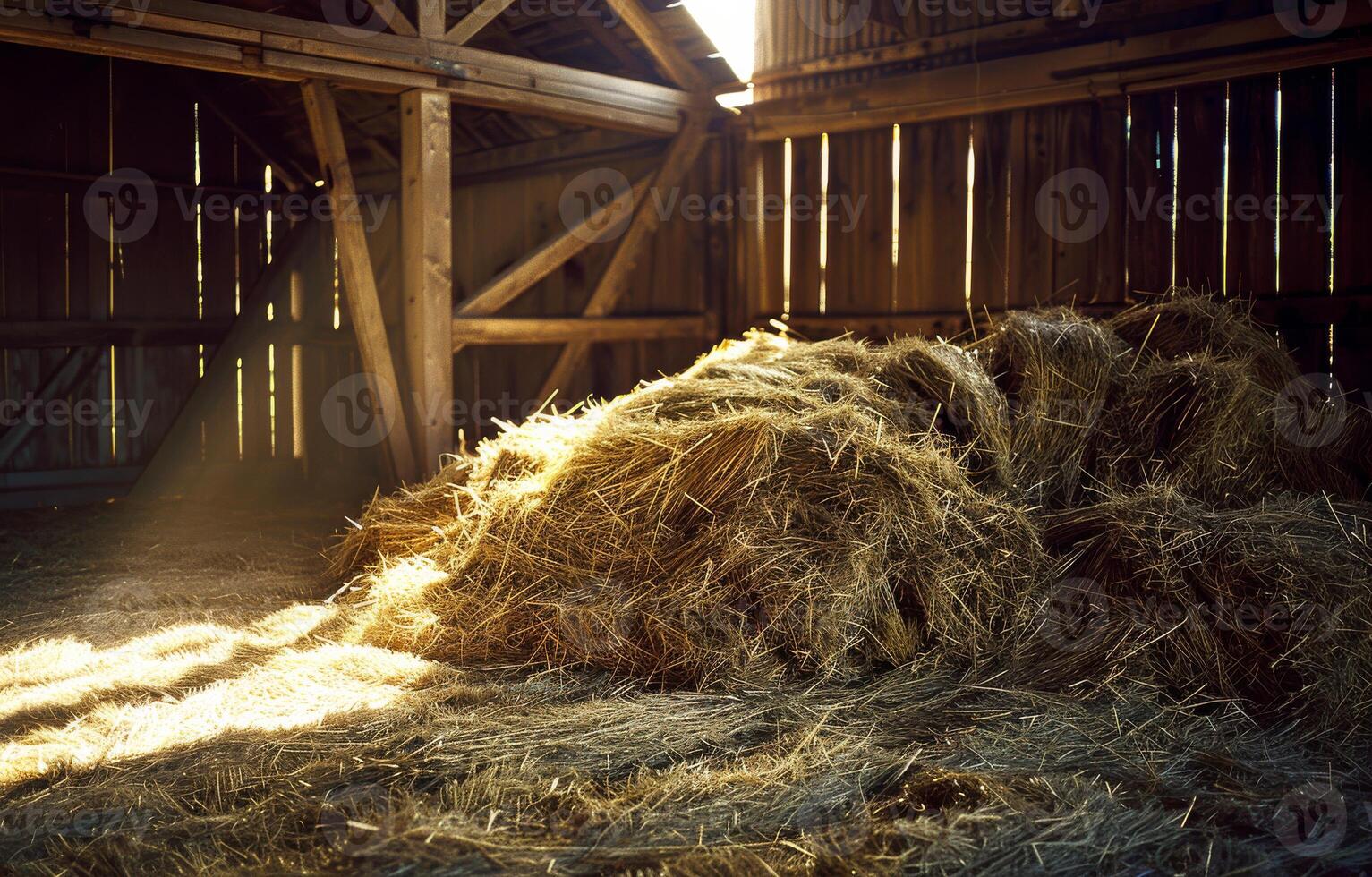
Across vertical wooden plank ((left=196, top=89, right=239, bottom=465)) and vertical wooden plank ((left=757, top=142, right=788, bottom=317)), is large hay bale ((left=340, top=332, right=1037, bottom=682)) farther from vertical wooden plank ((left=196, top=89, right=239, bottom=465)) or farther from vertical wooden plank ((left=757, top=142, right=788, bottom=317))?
vertical wooden plank ((left=196, top=89, right=239, bottom=465))

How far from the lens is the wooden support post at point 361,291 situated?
6.44 m

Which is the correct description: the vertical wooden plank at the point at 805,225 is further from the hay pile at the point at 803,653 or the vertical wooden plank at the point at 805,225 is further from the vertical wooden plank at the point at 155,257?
the vertical wooden plank at the point at 155,257

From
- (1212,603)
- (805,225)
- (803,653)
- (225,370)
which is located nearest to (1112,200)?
(805,225)

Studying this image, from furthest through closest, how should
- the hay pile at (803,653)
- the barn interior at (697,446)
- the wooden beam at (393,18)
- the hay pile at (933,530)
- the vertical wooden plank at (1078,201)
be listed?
the vertical wooden plank at (1078,201), the wooden beam at (393,18), the hay pile at (933,530), the barn interior at (697,446), the hay pile at (803,653)

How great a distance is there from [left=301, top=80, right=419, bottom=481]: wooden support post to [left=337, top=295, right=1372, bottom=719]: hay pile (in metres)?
1.55

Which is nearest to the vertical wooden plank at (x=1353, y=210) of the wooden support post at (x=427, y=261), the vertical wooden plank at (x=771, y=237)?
the vertical wooden plank at (x=771, y=237)

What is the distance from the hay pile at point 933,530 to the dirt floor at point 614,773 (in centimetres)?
17

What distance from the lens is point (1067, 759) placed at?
3.22m

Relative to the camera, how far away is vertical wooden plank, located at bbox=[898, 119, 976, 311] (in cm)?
711

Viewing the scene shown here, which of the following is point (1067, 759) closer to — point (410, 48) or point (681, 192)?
point (410, 48)

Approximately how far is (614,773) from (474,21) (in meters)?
4.82

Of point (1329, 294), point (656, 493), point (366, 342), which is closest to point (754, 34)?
point (366, 342)

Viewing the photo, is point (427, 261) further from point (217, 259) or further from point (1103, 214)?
point (217, 259)

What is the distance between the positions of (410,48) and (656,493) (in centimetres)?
337
